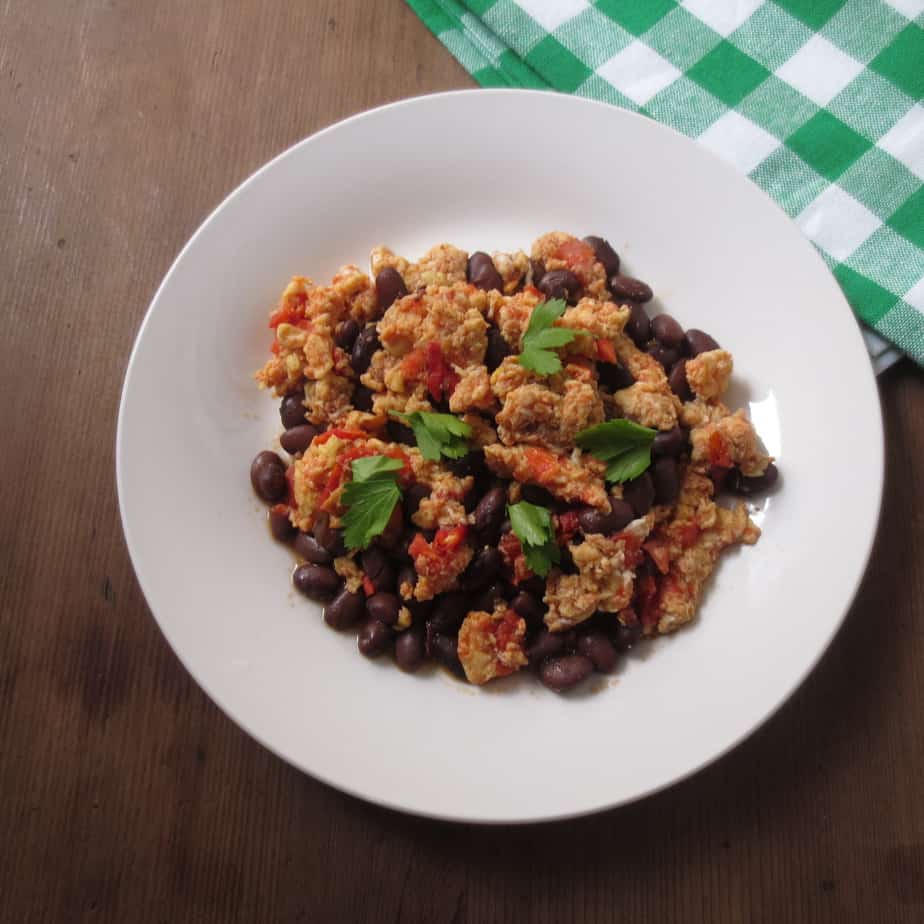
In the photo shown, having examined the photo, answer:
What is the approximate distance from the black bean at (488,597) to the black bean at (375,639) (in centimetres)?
29

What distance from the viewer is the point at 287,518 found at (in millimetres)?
2732

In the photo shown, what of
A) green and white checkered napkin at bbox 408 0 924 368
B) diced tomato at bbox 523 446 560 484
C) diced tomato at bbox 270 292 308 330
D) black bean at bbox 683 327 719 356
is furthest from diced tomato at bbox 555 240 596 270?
Answer: diced tomato at bbox 270 292 308 330

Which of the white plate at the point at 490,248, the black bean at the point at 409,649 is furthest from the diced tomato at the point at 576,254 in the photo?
the black bean at the point at 409,649

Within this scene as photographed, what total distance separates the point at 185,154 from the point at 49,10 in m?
0.89

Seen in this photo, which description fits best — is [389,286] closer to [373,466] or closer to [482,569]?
[373,466]

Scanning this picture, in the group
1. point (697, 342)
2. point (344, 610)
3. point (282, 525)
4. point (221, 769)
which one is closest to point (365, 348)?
point (282, 525)

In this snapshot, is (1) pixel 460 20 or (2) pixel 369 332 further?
(1) pixel 460 20

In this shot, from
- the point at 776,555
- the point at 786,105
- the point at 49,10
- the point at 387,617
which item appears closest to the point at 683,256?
the point at 786,105

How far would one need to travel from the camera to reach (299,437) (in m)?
2.71

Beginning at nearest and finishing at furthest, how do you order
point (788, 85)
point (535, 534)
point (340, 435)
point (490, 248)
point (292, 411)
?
point (535, 534), point (340, 435), point (292, 411), point (490, 248), point (788, 85)

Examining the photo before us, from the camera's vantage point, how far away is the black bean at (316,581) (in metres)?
2.64

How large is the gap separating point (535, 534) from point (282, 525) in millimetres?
863

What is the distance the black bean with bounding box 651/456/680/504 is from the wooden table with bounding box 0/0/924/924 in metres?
0.50

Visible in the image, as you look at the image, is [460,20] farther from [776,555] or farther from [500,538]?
[776,555]
